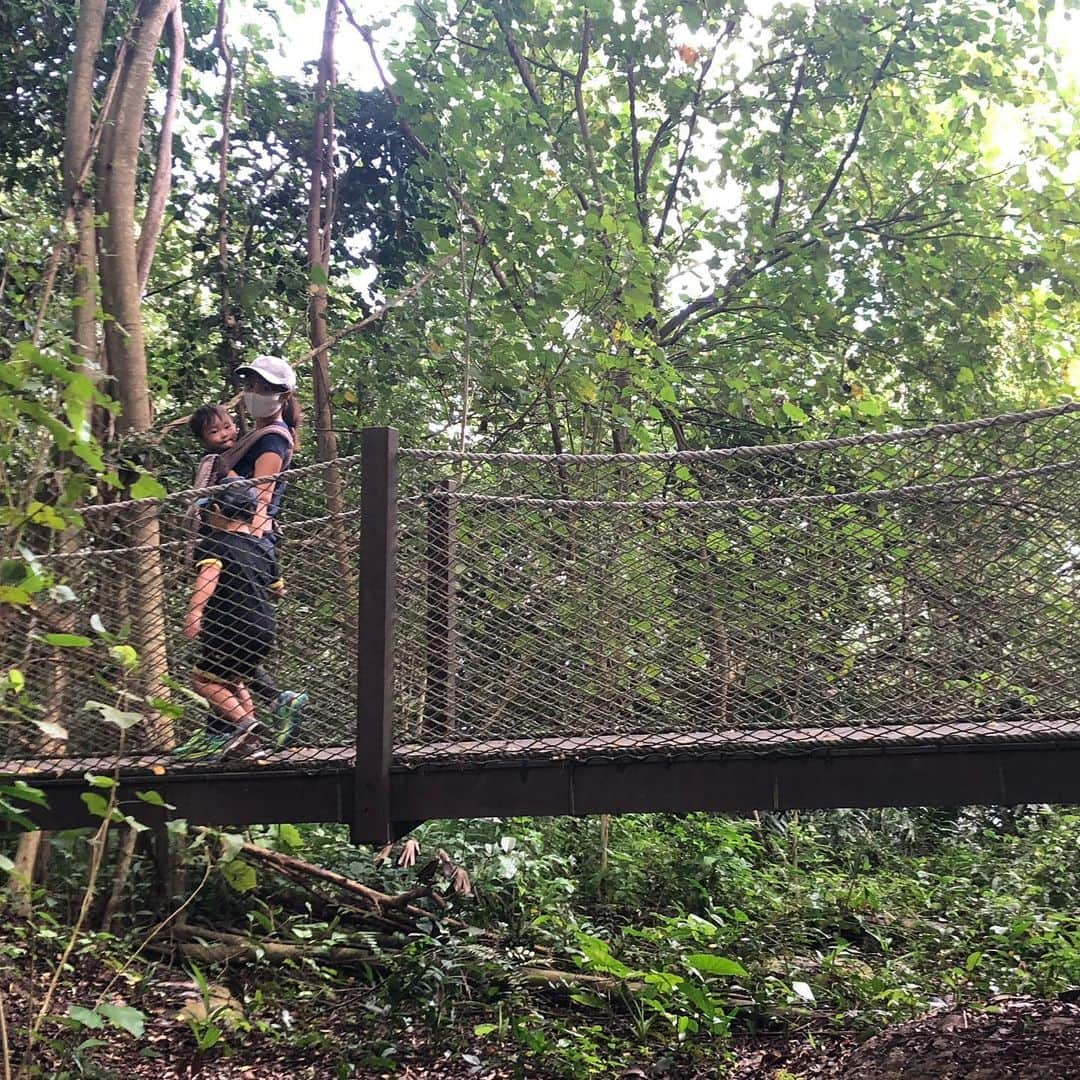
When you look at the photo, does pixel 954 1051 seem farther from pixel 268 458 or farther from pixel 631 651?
pixel 268 458

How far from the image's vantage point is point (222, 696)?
9.78ft

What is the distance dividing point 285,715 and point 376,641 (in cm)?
43

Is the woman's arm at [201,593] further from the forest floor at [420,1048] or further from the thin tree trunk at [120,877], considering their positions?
the thin tree trunk at [120,877]

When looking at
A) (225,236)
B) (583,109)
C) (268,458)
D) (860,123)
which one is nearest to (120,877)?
(268,458)

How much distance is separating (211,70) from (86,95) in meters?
1.90

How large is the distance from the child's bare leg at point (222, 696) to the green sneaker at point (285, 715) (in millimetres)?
→ 90

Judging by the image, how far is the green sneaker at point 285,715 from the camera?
2.82 m

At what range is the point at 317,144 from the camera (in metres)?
6.12

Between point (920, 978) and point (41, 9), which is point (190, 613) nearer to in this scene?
point (920, 978)

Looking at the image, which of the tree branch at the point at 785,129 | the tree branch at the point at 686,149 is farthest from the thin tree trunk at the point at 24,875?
the tree branch at the point at 785,129

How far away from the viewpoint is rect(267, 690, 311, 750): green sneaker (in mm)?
2824

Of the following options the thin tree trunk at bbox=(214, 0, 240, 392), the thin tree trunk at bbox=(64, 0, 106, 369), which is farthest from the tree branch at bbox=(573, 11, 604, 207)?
the thin tree trunk at bbox=(64, 0, 106, 369)

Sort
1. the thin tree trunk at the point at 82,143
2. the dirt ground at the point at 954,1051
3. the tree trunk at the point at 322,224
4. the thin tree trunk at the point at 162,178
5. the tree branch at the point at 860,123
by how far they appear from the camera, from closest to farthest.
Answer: the dirt ground at the point at 954,1051 < the thin tree trunk at the point at 82,143 < the thin tree trunk at the point at 162,178 < the tree branch at the point at 860,123 < the tree trunk at the point at 322,224

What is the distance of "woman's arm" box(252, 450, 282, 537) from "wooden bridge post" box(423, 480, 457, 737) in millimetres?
476
